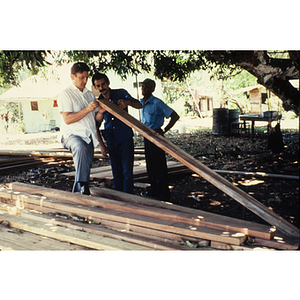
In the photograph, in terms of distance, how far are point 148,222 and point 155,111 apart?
1976 millimetres

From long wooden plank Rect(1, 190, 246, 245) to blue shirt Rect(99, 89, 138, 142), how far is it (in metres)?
1.15

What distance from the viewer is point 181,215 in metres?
4.11

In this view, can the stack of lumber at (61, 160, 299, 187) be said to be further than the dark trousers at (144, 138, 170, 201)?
Yes

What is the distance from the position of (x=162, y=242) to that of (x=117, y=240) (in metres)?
0.51

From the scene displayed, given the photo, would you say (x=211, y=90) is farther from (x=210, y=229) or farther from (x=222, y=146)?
(x=210, y=229)

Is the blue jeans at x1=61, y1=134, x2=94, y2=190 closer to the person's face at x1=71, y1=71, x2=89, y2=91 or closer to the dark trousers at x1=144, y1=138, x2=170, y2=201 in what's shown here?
the person's face at x1=71, y1=71, x2=89, y2=91

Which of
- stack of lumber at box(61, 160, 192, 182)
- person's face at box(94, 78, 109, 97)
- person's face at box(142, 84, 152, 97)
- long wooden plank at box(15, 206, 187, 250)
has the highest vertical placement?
person's face at box(94, 78, 109, 97)

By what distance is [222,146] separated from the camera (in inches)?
453

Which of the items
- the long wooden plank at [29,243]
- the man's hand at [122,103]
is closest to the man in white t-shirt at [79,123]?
the man's hand at [122,103]

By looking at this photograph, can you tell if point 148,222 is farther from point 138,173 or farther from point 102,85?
point 138,173

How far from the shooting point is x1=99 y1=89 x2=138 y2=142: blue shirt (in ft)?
17.1

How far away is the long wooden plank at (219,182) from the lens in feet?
12.3

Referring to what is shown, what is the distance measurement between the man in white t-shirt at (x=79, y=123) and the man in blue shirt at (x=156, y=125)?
873 millimetres

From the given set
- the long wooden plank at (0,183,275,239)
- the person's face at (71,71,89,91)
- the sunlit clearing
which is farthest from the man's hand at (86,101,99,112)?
the sunlit clearing
